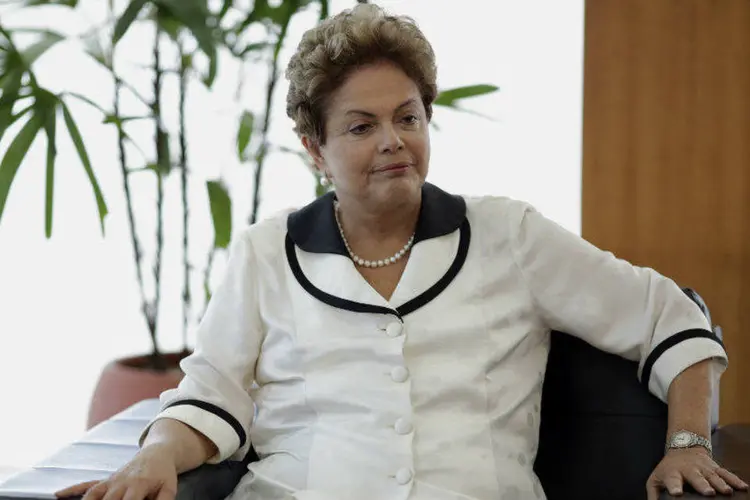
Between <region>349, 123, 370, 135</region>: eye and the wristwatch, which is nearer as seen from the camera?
the wristwatch

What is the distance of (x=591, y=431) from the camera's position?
1730 millimetres

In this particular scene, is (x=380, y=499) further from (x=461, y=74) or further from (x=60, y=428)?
(x=60, y=428)

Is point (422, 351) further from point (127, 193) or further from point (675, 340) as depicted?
point (127, 193)

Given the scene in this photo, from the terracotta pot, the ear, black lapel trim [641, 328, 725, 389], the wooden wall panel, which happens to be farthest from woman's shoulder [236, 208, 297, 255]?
the wooden wall panel

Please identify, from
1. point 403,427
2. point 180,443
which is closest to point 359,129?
point 403,427

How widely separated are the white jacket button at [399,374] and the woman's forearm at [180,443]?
14.1 inches

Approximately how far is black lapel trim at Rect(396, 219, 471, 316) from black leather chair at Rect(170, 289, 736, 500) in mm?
259

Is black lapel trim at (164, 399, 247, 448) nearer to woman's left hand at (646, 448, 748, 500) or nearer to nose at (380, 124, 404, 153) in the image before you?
nose at (380, 124, 404, 153)

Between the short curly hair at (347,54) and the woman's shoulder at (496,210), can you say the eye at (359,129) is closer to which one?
the short curly hair at (347,54)

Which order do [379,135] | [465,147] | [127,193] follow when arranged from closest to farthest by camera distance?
[379,135], [127,193], [465,147]

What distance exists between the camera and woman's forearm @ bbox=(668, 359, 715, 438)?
1.54 m

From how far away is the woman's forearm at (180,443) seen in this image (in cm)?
156

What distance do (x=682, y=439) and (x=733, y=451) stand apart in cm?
22

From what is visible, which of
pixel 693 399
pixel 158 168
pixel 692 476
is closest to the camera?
pixel 692 476
